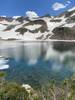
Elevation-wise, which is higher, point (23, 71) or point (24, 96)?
point (24, 96)

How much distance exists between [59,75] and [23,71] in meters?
11.8

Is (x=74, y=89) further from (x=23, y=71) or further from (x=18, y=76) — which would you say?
(x=23, y=71)

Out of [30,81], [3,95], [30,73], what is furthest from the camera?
[30,73]

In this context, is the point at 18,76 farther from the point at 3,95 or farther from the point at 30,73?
the point at 3,95

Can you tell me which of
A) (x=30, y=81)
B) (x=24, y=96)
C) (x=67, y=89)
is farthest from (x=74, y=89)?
(x=30, y=81)

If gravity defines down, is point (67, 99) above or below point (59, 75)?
above

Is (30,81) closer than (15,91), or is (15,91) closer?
(15,91)

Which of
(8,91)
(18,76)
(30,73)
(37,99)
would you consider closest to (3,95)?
(8,91)

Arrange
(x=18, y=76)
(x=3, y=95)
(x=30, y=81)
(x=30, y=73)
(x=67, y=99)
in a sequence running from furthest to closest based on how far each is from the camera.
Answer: (x=30, y=73), (x=18, y=76), (x=30, y=81), (x=3, y=95), (x=67, y=99)

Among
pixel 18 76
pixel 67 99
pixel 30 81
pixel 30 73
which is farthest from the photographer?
pixel 30 73

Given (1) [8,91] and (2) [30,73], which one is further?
(2) [30,73]

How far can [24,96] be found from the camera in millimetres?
24953

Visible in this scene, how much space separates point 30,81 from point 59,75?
27.3 ft

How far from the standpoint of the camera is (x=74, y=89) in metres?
22.8
